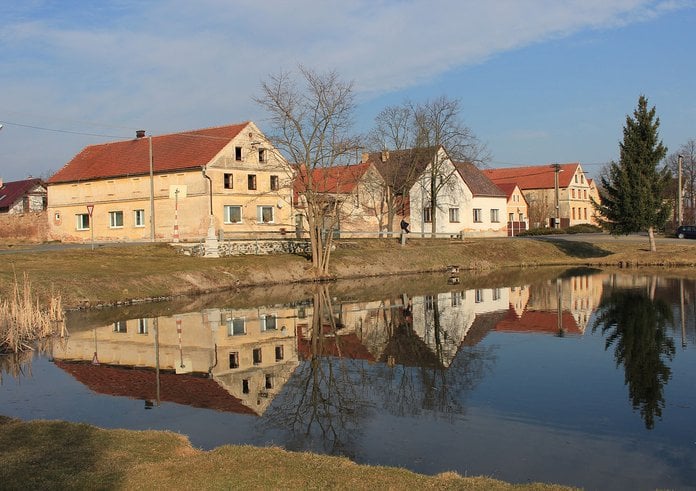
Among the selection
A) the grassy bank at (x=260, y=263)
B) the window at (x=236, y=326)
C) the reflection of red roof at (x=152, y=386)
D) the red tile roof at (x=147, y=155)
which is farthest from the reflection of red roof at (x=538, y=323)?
the red tile roof at (x=147, y=155)

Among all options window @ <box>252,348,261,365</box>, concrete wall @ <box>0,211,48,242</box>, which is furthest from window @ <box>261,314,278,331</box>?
concrete wall @ <box>0,211,48,242</box>

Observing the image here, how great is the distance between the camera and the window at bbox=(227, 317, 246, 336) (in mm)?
22938

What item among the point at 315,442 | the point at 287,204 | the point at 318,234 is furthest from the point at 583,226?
the point at 315,442

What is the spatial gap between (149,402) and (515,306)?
18.6 meters

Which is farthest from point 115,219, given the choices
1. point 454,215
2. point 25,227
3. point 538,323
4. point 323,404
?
point 323,404

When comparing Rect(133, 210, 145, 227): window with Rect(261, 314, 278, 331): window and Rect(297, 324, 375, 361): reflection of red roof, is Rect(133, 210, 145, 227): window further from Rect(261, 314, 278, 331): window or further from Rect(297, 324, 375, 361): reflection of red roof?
Rect(297, 324, 375, 361): reflection of red roof

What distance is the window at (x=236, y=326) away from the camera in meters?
22.9

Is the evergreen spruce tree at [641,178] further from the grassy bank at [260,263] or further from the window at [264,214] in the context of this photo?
the window at [264,214]

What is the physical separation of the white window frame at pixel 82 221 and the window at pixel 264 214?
13.9 m

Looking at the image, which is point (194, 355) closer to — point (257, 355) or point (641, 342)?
point (257, 355)

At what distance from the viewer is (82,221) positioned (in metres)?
56.5

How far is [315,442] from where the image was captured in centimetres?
1138

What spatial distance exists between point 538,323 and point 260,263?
63.0 feet

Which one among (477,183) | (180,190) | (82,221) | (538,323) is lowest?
(538,323)
